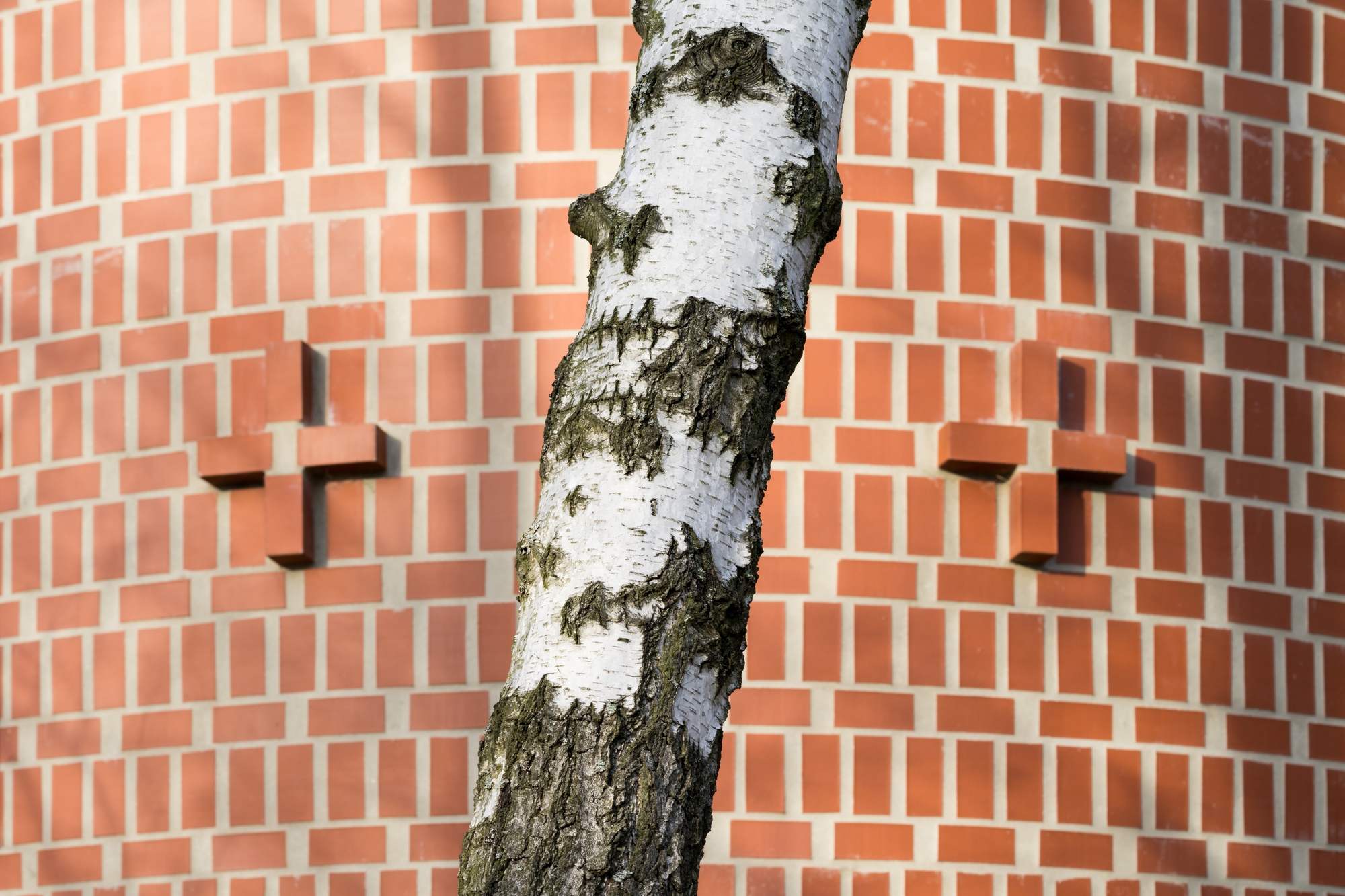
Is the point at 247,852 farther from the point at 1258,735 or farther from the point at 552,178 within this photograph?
the point at 1258,735

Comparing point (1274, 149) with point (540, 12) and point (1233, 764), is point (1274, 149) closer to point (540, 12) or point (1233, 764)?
point (1233, 764)

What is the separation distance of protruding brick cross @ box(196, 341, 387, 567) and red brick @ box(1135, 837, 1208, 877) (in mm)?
2253

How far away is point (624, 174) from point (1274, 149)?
3.34 m

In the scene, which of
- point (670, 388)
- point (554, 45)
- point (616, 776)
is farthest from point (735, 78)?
point (554, 45)

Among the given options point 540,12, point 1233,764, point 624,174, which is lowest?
point 1233,764

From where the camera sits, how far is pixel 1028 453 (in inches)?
153

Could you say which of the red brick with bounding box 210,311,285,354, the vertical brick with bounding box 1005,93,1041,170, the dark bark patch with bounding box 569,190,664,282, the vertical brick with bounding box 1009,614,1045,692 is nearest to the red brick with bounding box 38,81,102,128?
the red brick with bounding box 210,311,285,354

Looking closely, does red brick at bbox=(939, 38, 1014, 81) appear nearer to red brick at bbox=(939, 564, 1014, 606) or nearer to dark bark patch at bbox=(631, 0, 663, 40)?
red brick at bbox=(939, 564, 1014, 606)

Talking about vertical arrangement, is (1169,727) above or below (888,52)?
below

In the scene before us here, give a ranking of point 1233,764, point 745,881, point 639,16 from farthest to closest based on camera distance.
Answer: point 1233,764, point 745,881, point 639,16

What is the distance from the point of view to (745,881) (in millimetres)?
3668

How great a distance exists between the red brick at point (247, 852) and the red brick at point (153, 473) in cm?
96

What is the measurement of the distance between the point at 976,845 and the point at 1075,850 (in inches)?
10.6

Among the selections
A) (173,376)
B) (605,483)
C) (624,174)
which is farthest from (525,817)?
(173,376)
